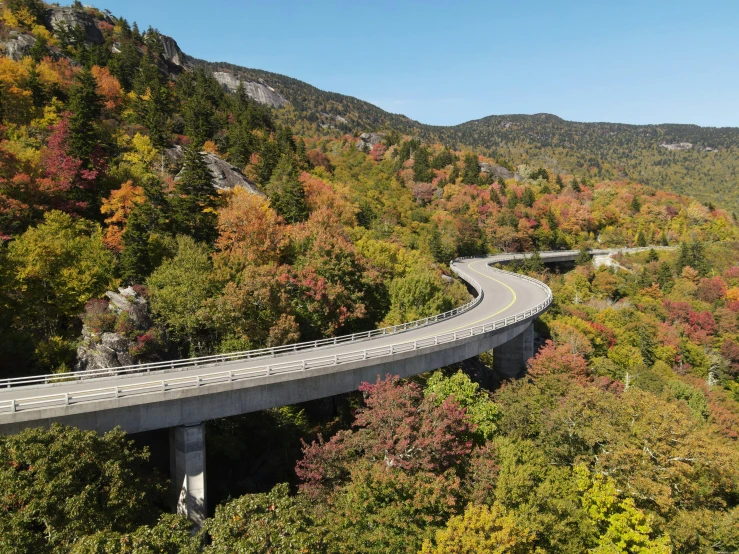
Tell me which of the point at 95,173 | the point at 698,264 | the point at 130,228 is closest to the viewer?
the point at 130,228

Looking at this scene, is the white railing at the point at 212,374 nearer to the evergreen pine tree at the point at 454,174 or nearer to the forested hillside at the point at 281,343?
the forested hillside at the point at 281,343

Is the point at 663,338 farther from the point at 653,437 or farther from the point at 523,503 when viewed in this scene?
the point at 523,503

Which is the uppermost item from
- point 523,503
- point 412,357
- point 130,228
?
point 130,228

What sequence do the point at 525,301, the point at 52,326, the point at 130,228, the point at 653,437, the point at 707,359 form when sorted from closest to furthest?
the point at 653,437, the point at 52,326, the point at 130,228, the point at 525,301, the point at 707,359

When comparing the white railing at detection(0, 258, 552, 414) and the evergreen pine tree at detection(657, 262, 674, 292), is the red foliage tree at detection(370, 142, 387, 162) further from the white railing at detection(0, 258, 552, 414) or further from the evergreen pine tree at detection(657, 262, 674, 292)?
the white railing at detection(0, 258, 552, 414)

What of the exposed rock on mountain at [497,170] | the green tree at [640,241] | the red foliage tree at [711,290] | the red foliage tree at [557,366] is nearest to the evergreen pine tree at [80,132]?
the red foliage tree at [557,366]

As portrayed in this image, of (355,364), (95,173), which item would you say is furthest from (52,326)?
(355,364)

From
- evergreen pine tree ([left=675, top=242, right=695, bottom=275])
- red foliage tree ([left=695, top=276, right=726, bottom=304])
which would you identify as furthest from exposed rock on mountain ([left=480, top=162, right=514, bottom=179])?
red foliage tree ([left=695, top=276, right=726, bottom=304])
